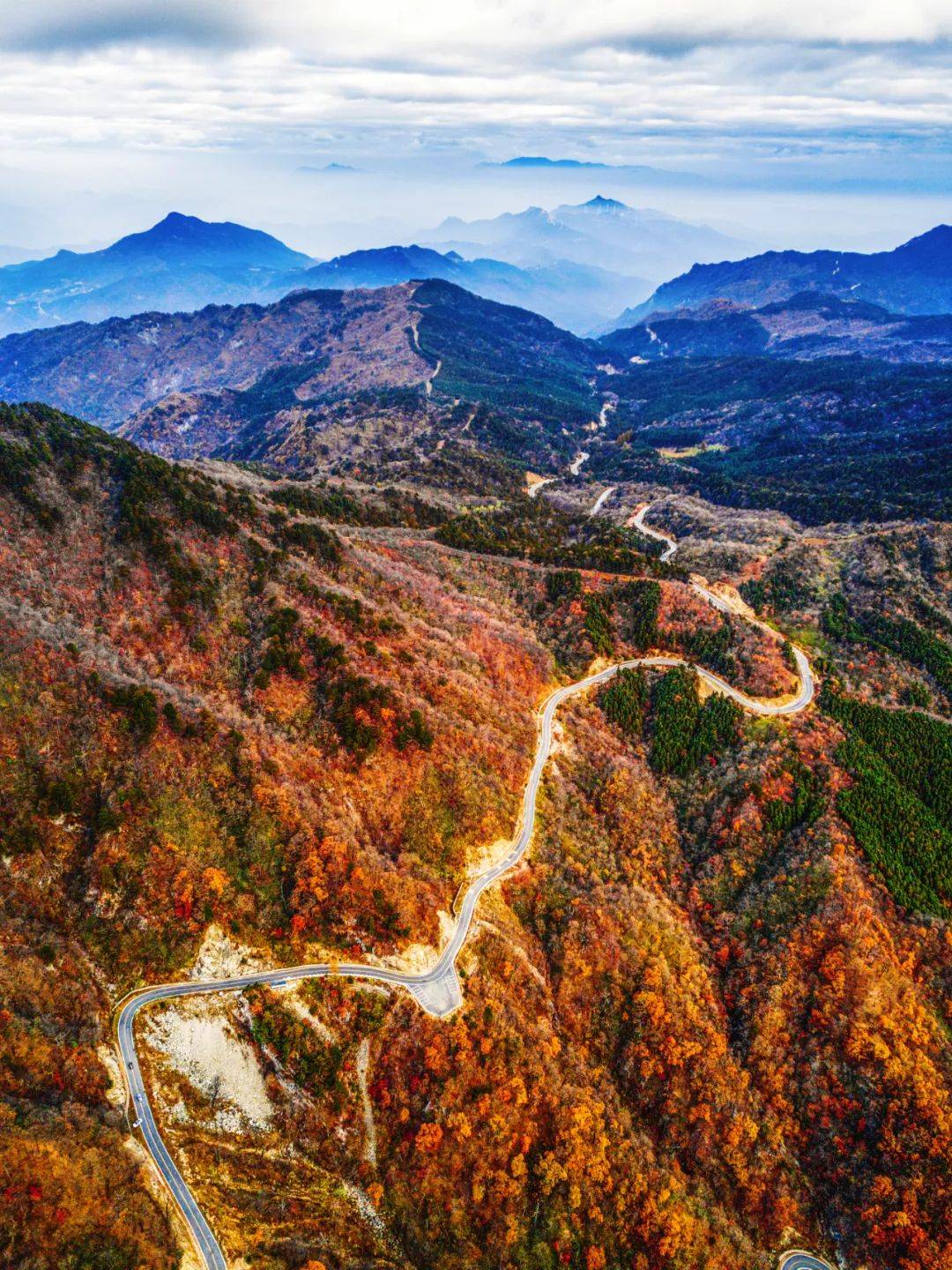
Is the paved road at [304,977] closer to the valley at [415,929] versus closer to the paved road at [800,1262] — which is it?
the paved road at [800,1262]

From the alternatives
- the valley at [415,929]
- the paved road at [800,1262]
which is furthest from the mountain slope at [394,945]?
the paved road at [800,1262]

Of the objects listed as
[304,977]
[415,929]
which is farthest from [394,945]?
[304,977]

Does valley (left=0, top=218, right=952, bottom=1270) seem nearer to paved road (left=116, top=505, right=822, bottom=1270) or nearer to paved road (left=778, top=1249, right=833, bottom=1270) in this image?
paved road (left=116, top=505, right=822, bottom=1270)

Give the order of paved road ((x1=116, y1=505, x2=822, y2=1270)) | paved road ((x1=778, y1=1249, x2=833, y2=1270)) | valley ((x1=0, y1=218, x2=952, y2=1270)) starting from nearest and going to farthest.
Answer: paved road ((x1=116, y1=505, x2=822, y2=1270))
valley ((x1=0, y1=218, x2=952, y2=1270))
paved road ((x1=778, y1=1249, x2=833, y2=1270))

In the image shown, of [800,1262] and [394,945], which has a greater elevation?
[394,945]

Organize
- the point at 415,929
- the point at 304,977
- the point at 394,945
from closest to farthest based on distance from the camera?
the point at 304,977
the point at 394,945
the point at 415,929

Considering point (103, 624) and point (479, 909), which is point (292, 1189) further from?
point (103, 624)

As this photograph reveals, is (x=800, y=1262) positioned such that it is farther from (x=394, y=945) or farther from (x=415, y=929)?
(x=394, y=945)

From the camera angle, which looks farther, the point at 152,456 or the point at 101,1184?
the point at 152,456

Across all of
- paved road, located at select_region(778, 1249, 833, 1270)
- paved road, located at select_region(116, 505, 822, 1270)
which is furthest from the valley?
paved road, located at select_region(778, 1249, 833, 1270)

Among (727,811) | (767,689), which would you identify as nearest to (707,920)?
(727,811)

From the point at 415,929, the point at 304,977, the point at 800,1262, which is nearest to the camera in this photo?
the point at 800,1262
